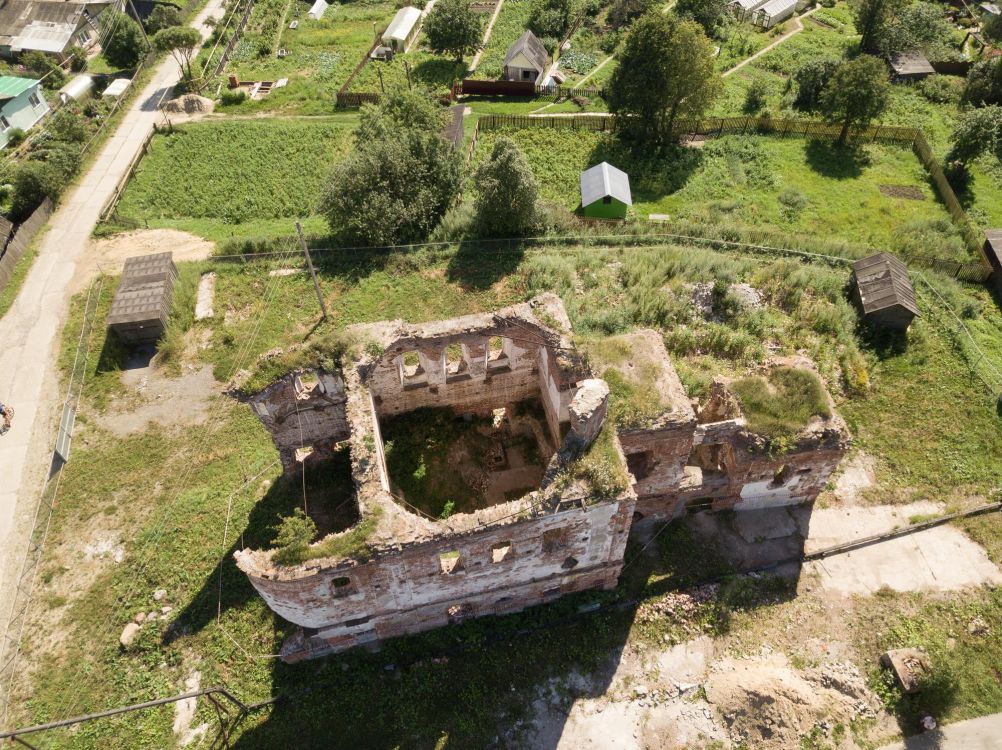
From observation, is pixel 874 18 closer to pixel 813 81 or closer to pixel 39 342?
pixel 813 81

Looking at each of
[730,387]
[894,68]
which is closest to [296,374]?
[730,387]

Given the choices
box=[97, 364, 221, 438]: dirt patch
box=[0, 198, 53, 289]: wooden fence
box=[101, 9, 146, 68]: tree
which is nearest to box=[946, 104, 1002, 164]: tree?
box=[97, 364, 221, 438]: dirt patch

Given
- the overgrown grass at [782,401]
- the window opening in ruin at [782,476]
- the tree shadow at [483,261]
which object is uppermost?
the overgrown grass at [782,401]

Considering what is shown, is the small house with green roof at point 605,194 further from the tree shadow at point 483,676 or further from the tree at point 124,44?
the tree at point 124,44

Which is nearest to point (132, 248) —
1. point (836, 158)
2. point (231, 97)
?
point (231, 97)

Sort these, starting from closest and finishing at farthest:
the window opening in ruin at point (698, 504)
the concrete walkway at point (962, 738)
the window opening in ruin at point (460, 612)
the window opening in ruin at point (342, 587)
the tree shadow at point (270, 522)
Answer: the window opening in ruin at point (342, 587) < the concrete walkway at point (962, 738) < the window opening in ruin at point (460, 612) < the tree shadow at point (270, 522) < the window opening in ruin at point (698, 504)

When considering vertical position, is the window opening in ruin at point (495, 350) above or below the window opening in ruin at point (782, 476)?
above

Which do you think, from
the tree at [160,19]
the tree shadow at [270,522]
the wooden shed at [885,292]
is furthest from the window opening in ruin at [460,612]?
the tree at [160,19]
